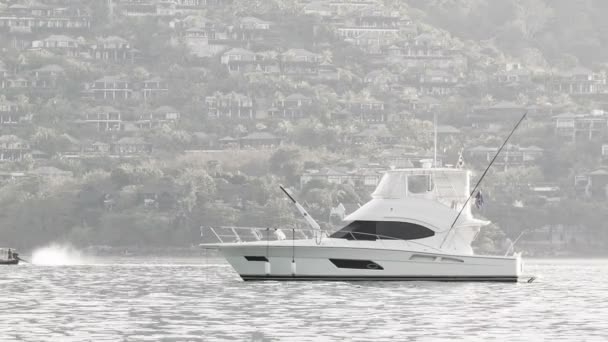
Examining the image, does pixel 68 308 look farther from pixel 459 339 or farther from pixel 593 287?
pixel 593 287

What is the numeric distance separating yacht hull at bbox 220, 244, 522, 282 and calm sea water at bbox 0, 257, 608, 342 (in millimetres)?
527

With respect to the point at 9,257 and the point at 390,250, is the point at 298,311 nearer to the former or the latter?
the point at 390,250

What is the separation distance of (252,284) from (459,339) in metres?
28.3

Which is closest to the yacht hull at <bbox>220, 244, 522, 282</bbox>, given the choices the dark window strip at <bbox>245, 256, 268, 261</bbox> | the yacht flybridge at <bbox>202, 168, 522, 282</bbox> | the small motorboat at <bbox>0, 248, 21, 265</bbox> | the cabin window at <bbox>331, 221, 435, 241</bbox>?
the yacht flybridge at <bbox>202, 168, 522, 282</bbox>

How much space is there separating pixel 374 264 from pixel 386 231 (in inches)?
62.0

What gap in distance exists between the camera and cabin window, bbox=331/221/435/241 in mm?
86750

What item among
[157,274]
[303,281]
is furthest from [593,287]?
[157,274]

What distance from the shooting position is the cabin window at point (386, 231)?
285ft

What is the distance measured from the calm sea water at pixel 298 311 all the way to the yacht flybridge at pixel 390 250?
684 mm

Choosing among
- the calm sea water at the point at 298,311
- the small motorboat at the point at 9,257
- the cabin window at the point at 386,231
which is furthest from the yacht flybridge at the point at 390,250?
the small motorboat at the point at 9,257

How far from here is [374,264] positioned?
86.6 m

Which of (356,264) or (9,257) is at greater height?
(356,264)

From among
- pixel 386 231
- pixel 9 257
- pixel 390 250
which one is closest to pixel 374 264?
pixel 390 250

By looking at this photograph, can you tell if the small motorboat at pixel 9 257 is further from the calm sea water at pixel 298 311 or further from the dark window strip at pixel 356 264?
the dark window strip at pixel 356 264
